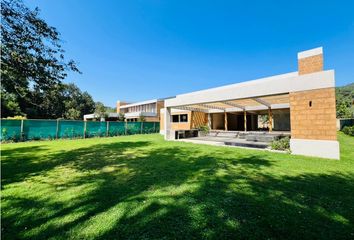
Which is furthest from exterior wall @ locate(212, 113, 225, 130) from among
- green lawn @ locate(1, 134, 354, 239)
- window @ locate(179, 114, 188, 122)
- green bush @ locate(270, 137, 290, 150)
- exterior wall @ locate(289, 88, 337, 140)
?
green lawn @ locate(1, 134, 354, 239)

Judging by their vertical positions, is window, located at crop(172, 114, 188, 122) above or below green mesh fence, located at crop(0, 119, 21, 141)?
above

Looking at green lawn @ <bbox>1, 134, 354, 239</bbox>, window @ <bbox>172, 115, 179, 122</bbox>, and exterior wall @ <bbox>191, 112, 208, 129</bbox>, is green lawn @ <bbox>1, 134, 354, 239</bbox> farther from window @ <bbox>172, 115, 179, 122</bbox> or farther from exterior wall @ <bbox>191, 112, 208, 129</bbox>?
window @ <bbox>172, 115, 179, 122</bbox>

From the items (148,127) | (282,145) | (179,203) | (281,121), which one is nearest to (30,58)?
(179,203)

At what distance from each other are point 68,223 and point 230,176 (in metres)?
4.03

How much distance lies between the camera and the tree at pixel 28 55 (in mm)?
4406

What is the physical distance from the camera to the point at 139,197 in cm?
360

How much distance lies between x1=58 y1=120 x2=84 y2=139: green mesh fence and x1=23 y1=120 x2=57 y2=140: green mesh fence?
47 cm

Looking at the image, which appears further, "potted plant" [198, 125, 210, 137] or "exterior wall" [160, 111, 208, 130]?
"exterior wall" [160, 111, 208, 130]

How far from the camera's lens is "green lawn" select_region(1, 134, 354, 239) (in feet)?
8.13

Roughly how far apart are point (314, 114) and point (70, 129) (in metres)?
18.5

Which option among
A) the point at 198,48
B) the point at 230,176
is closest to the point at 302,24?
the point at 198,48

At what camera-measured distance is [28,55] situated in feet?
15.5

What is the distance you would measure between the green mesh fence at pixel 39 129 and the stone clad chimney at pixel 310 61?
18.7 metres

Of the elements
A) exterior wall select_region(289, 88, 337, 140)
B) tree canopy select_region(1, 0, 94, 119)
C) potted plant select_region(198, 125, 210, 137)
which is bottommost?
potted plant select_region(198, 125, 210, 137)
